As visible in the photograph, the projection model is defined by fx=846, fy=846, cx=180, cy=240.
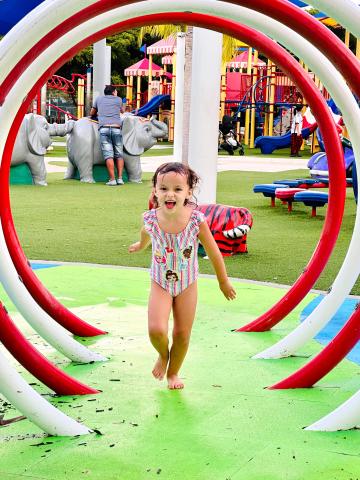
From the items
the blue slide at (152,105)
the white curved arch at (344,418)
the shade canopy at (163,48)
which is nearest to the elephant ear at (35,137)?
the white curved arch at (344,418)

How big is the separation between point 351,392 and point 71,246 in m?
4.92

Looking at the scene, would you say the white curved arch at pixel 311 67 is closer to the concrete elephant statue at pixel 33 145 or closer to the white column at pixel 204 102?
the white column at pixel 204 102

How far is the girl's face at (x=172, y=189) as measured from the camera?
13.6ft

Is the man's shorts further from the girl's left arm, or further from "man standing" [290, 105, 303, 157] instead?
"man standing" [290, 105, 303, 157]

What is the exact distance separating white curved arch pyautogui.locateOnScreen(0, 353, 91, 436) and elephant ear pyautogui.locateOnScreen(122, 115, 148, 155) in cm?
1222

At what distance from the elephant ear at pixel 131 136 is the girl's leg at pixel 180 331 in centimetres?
1136

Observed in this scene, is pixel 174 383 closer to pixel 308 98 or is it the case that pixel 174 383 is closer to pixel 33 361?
pixel 33 361

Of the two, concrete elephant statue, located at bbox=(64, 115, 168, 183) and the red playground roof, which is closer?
concrete elephant statue, located at bbox=(64, 115, 168, 183)

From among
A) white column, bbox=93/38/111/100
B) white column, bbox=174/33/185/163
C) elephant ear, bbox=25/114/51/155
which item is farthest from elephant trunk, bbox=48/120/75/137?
white column, bbox=93/38/111/100

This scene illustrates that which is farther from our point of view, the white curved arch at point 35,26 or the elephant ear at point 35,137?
the elephant ear at point 35,137

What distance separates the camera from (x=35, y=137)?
47.4 ft

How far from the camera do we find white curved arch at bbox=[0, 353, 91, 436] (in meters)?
3.27

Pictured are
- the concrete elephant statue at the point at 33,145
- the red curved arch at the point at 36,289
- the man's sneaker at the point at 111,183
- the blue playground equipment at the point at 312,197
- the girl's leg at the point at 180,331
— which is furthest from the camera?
the man's sneaker at the point at 111,183

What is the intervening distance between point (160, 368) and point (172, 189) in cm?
91
